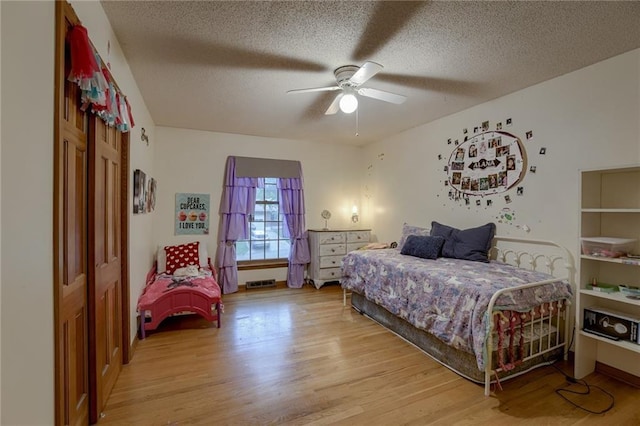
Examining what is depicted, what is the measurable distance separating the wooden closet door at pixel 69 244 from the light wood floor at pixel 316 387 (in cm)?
53

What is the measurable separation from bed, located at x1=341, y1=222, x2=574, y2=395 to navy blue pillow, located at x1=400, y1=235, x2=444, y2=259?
0.9 inches

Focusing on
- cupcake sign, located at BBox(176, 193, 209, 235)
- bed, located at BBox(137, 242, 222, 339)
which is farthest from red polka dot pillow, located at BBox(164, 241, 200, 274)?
cupcake sign, located at BBox(176, 193, 209, 235)

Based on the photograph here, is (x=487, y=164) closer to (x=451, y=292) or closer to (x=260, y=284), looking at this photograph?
(x=451, y=292)

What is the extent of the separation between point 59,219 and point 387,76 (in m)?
2.55

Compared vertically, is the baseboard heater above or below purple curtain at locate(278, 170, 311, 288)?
below

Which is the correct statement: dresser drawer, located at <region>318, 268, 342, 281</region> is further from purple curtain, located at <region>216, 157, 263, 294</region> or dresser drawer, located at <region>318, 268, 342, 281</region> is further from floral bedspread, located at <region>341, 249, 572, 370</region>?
floral bedspread, located at <region>341, 249, 572, 370</region>

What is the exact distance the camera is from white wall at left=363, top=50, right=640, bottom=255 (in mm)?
2334

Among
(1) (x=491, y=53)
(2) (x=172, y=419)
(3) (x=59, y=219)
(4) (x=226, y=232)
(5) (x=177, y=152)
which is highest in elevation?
(1) (x=491, y=53)

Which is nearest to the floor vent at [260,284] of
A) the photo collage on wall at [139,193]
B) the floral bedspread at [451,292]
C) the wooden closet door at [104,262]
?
the floral bedspread at [451,292]

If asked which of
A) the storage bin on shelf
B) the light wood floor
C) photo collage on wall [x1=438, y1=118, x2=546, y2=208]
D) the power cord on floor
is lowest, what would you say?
the light wood floor

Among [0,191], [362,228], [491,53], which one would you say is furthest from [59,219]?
[362,228]

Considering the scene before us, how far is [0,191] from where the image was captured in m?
0.88

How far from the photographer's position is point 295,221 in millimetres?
5070

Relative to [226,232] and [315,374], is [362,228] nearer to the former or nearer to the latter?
[226,232]
